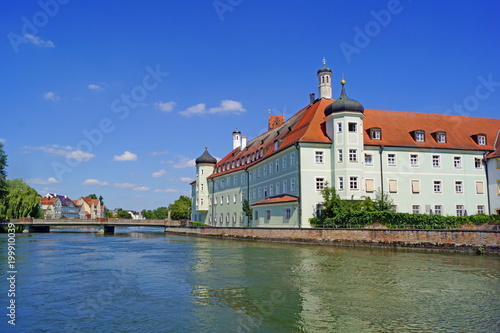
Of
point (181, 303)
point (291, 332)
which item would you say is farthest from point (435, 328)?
point (181, 303)

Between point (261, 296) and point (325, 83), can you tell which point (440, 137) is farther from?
point (261, 296)

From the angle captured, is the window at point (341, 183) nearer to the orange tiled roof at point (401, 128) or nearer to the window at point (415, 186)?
the orange tiled roof at point (401, 128)

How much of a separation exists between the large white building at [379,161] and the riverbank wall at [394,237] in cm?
284

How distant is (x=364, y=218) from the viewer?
35.5m

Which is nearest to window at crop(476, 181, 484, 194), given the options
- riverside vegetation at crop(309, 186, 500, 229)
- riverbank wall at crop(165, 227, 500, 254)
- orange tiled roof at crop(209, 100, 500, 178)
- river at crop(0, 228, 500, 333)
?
orange tiled roof at crop(209, 100, 500, 178)

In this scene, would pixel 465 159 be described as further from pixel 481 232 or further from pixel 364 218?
pixel 481 232

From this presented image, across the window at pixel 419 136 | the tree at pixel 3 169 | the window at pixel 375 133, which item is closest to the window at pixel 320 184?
the window at pixel 375 133

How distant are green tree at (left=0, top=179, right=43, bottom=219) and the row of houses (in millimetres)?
60674

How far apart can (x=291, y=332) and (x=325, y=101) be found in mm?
40804

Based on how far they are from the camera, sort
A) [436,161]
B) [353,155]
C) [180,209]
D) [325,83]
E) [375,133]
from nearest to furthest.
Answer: [353,155]
[375,133]
[436,161]
[325,83]
[180,209]

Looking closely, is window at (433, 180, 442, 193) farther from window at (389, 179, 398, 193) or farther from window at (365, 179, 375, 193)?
window at (365, 179, 375, 193)

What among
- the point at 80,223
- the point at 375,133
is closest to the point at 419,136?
the point at 375,133

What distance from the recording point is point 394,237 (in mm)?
32125

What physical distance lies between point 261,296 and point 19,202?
6834 centimetres
